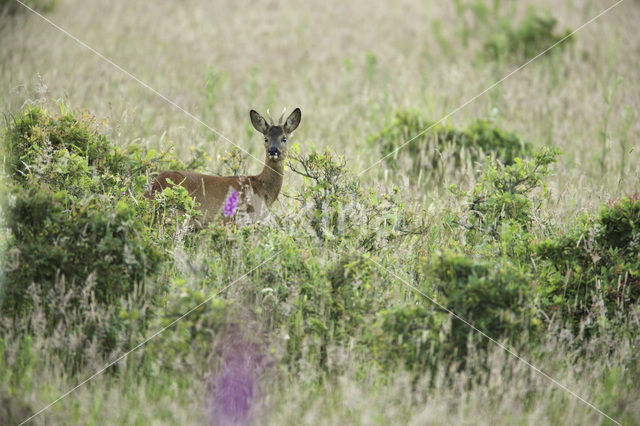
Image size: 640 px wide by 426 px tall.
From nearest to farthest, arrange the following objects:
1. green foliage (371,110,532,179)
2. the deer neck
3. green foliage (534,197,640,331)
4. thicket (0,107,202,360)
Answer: thicket (0,107,202,360) → green foliage (534,197,640,331) → the deer neck → green foliage (371,110,532,179)

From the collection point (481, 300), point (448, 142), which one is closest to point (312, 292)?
point (481, 300)

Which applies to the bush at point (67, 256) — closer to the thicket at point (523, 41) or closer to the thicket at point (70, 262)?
the thicket at point (70, 262)

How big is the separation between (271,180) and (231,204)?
0.63 metres

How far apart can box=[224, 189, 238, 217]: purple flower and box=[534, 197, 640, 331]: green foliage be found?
242cm

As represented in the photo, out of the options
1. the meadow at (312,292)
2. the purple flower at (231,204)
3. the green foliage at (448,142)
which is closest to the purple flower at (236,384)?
the meadow at (312,292)

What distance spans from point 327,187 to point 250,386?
7.00ft

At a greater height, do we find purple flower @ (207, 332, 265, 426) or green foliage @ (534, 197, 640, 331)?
green foliage @ (534, 197, 640, 331)

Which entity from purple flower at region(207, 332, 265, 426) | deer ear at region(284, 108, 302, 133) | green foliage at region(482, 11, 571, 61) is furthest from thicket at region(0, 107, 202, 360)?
green foliage at region(482, 11, 571, 61)

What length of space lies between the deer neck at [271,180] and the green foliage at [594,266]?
7.75ft

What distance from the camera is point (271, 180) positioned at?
6.49 m

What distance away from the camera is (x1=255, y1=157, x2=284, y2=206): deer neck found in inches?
254

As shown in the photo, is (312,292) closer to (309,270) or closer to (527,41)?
(309,270)

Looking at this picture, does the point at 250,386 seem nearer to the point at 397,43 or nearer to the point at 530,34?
the point at 530,34

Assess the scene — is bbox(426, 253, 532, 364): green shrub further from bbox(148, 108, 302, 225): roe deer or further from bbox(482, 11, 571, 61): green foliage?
bbox(482, 11, 571, 61): green foliage
